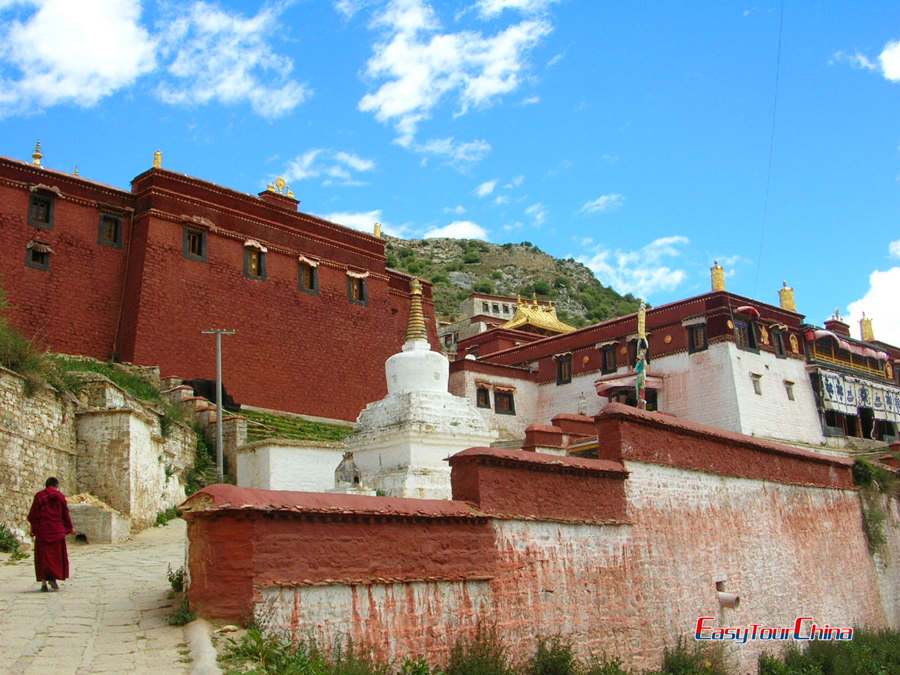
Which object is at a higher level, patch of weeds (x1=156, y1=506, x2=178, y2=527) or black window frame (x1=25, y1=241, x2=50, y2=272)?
black window frame (x1=25, y1=241, x2=50, y2=272)

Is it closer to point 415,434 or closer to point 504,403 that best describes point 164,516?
point 415,434

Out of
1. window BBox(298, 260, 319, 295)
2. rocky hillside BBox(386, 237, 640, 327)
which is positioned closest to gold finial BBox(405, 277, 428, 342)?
window BBox(298, 260, 319, 295)

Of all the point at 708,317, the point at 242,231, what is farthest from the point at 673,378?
the point at 242,231

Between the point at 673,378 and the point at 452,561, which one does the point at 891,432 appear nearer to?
the point at 673,378

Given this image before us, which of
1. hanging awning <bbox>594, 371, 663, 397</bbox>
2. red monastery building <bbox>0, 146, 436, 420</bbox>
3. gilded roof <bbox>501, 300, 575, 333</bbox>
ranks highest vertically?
gilded roof <bbox>501, 300, 575, 333</bbox>

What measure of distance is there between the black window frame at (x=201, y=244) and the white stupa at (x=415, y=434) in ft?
60.6

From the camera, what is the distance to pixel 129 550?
49.0 ft

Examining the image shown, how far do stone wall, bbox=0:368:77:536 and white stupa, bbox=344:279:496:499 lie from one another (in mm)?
6067

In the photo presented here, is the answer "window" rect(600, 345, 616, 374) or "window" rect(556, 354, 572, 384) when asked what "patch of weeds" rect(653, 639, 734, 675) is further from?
"window" rect(556, 354, 572, 384)

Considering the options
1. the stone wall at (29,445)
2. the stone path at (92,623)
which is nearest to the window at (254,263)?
the stone wall at (29,445)

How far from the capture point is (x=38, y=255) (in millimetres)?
29734

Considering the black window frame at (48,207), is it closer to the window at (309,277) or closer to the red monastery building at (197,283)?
the red monastery building at (197,283)

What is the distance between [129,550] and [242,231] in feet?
69.5

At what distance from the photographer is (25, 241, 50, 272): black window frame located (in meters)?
29.4
